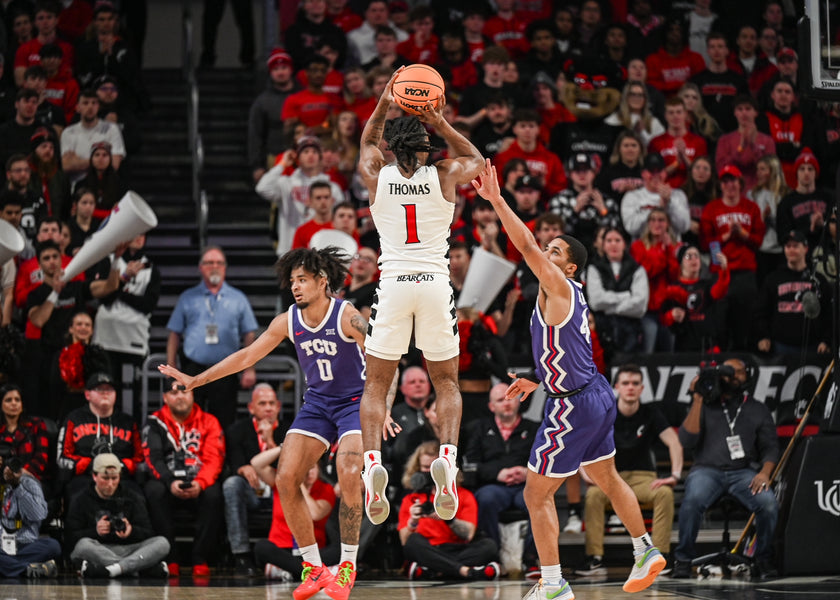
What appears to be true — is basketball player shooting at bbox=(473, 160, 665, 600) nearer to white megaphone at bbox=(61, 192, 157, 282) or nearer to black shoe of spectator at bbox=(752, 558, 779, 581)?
black shoe of spectator at bbox=(752, 558, 779, 581)

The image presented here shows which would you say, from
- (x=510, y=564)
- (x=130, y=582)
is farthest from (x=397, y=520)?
(x=130, y=582)

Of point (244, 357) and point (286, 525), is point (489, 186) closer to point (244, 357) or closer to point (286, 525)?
point (244, 357)

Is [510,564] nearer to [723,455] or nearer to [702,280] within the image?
[723,455]

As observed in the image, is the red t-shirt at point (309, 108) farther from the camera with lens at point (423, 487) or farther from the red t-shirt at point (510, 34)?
the camera with lens at point (423, 487)

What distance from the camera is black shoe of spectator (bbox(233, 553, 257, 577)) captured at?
11459mm

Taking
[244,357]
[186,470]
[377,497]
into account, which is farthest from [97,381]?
[377,497]

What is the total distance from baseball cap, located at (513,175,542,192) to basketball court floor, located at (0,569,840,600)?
4094 millimetres

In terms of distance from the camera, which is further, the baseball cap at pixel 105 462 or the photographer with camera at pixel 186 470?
the photographer with camera at pixel 186 470

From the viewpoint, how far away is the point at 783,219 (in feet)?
45.8

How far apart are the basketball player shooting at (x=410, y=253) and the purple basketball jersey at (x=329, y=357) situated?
23.5 inches

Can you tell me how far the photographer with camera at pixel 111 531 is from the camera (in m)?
11.2

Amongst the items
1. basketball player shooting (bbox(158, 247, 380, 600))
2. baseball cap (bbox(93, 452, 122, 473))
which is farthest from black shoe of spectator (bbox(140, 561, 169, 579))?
basketball player shooting (bbox(158, 247, 380, 600))

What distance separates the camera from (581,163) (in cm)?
1379

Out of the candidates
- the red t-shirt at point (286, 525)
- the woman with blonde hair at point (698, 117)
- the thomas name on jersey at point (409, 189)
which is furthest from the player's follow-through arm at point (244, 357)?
Result: the woman with blonde hair at point (698, 117)
